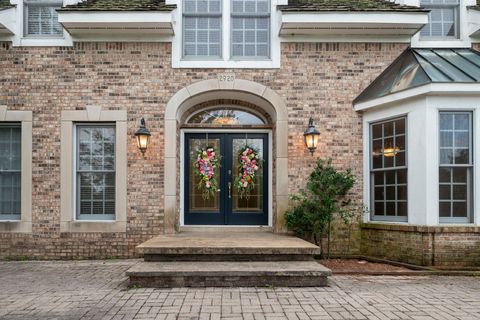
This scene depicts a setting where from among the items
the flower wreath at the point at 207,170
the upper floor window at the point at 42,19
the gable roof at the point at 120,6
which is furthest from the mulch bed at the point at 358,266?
the upper floor window at the point at 42,19

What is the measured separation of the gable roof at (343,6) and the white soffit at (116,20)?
8.11ft

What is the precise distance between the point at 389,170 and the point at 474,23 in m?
3.81

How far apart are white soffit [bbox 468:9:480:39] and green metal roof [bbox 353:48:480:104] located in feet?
1.27

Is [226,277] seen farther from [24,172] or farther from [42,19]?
[42,19]

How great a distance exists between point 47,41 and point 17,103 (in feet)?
4.80

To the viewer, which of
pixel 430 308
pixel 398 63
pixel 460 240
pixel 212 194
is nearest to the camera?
pixel 430 308

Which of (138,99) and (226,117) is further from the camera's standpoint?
(226,117)

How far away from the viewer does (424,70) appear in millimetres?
7402

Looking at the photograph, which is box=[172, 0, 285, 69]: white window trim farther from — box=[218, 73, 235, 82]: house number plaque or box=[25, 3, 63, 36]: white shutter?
box=[25, 3, 63, 36]: white shutter

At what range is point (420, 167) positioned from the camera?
7285mm

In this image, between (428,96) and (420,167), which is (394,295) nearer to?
(420,167)

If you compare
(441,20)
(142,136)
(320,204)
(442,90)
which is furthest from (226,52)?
(441,20)

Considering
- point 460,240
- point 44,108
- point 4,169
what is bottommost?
point 460,240

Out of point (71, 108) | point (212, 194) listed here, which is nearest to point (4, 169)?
point (71, 108)
